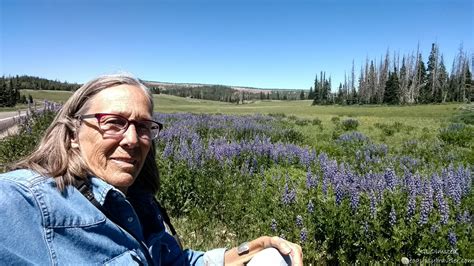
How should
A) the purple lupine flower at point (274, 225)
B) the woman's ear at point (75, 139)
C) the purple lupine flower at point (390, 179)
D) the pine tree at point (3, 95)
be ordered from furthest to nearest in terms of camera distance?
the pine tree at point (3, 95)
the purple lupine flower at point (390, 179)
the purple lupine flower at point (274, 225)
the woman's ear at point (75, 139)

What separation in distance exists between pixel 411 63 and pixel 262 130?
101 m

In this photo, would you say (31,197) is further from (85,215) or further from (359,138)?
(359,138)

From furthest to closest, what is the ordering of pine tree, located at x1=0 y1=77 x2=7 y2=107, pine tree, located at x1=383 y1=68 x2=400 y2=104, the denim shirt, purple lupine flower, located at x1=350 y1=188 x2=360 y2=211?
1. pine tree, located at x1=383 y1=68 x2=400 y2=104
2. pine tree, located at x1=0 y1=77 x2=7 y2=107
3. purple lupine flower, located at x1=350 y1=188 x2=360 y2=211
4. the denim shirt

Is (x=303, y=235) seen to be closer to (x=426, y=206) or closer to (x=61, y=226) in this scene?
(x=426, y=206)

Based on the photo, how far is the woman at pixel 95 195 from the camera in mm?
1551

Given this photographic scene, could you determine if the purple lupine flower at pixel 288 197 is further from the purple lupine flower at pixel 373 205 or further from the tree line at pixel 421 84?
the tree line at pixel 421 84

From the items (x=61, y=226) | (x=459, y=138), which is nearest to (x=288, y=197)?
(x=61, y=226)

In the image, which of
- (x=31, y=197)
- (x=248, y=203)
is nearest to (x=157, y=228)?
(x=31, y=197)

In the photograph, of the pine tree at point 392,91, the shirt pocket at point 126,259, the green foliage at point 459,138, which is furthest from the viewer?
the pine tree at point 392,91

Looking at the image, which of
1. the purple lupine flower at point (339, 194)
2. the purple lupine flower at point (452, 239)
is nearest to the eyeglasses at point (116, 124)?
the purple lupine flower at point (339, 194)

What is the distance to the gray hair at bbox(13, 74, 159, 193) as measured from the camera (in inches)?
71.0

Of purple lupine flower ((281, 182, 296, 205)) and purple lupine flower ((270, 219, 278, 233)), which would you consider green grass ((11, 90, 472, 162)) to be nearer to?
purple lupine flower ((281, 182, 296, 205))

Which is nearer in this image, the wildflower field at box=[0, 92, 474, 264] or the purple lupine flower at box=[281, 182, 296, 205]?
the wildflower field at box=[0, 92, 474, 264]

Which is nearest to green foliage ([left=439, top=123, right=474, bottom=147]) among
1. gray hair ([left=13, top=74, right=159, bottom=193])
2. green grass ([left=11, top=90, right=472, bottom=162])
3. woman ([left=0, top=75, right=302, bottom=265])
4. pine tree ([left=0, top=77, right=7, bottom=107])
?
green grass ([left=11, top=90, right=472, bottom=162])
